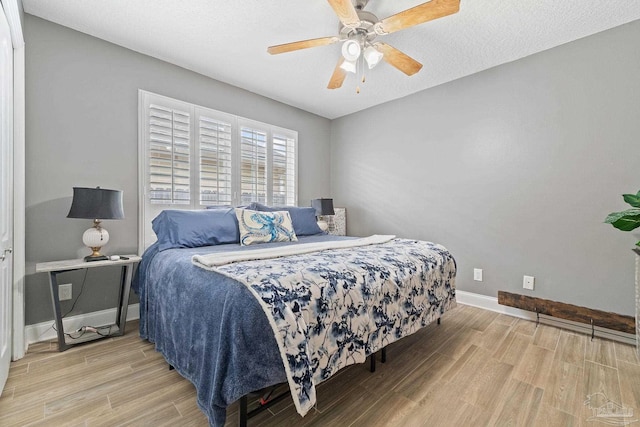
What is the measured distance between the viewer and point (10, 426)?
1358 mm

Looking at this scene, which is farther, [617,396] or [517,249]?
[517,249]

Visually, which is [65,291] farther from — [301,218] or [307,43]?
[307,43]

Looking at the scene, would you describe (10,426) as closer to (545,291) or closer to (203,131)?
(203,131)

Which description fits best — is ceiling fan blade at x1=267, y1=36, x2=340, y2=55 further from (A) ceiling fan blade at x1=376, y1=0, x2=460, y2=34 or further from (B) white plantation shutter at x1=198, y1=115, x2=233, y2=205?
(B) white plantation shutter at x1=198, y1=115, x2=233, y2=205

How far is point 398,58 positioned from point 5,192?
2.84m

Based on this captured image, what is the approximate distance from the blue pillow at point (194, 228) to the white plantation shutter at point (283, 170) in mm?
1327

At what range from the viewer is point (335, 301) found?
144cm

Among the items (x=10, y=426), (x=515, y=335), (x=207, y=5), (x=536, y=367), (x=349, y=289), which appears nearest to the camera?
(x=10, y=426)

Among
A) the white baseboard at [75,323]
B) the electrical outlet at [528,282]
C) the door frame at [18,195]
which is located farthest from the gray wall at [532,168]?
the door frame at [18,195]

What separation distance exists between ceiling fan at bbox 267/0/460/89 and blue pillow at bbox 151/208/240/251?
1472 mm

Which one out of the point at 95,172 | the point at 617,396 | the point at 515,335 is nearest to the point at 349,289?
the point at 617,396

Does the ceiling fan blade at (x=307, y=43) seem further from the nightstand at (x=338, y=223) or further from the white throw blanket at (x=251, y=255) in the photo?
the nightstand at (x=338, y=223)

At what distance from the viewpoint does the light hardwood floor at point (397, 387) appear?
4.71ft

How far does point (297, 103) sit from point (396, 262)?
2966mm
